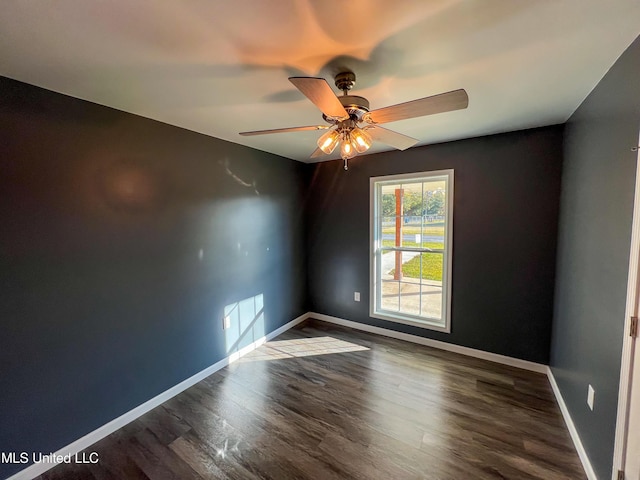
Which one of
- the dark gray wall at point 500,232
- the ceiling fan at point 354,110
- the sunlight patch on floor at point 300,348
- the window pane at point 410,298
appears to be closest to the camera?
the ceiling fan at point 354,110

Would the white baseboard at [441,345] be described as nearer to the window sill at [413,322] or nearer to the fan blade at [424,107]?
the window sill at [413,322]

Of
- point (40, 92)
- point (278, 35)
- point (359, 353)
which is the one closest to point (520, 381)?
point (359, 353)

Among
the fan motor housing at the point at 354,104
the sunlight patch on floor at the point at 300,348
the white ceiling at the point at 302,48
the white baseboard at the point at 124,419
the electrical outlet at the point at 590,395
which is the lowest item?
the sunlight patch on floor at the point at 300,348

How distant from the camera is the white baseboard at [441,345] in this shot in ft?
8.68

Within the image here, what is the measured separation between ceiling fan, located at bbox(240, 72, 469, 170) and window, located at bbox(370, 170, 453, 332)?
1.43 meters

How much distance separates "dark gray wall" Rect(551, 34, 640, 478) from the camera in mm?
1307

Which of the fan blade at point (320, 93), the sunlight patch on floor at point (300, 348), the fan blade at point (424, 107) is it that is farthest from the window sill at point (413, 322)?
the fan blade at point (320, 93)

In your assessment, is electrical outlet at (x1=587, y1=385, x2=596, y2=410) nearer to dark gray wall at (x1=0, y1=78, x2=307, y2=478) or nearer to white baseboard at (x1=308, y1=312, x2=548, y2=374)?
white baseboard at (x1=308, y1=312, x2=548, y2=374)

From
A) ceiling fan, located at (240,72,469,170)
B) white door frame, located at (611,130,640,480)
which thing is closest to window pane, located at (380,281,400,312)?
ceiling fan, located at (240,72,469,170)

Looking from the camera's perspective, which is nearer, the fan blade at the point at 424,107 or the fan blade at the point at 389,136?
the fan blade at the point at 424,107

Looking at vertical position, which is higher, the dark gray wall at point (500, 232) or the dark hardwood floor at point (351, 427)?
the dark gray wall at point (500, 232)

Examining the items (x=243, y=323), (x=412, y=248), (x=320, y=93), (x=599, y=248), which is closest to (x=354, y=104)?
(x=320, y=93)

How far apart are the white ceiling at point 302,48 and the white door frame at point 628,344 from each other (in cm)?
67

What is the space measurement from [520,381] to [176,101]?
3.58m
